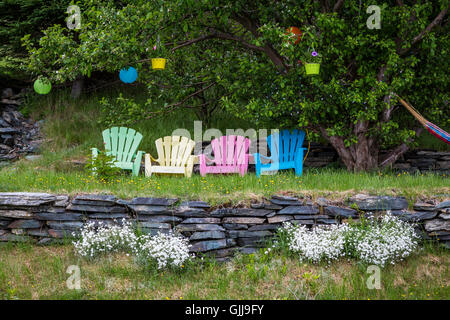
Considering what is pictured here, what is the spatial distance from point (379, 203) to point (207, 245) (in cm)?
177

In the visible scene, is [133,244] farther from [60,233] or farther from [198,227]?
[60,233]

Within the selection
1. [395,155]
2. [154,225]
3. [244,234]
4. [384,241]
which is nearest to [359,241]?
[384,241]

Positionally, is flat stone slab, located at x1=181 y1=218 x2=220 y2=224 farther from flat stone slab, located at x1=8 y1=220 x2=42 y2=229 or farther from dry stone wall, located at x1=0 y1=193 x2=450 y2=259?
flat stone slab, located at x1=8 y1=220 x2=42 y2=229

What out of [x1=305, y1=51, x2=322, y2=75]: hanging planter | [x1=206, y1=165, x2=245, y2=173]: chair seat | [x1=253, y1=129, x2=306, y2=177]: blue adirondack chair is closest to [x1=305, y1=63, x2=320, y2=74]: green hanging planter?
[x1=305, y1=51, x2=322, y2=75]: hanging planter

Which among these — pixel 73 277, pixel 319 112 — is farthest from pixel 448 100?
pixel 73 277

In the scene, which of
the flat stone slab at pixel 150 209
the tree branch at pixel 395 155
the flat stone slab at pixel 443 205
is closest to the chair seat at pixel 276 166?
the tree branch at pixel 395 155

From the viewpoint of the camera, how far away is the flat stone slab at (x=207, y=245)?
4039 mm

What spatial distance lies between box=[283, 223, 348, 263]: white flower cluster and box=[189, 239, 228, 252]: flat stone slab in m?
0.64

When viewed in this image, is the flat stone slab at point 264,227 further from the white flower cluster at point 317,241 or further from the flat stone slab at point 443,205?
the flat stone slab at point 443,205

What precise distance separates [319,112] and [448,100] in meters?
1.86

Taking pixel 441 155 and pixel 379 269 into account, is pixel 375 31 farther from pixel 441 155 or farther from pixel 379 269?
pixel 379 269

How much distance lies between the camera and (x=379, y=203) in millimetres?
4191

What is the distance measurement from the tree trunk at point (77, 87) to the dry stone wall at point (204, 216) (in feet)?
15.9

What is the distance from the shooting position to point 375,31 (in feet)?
18.0
